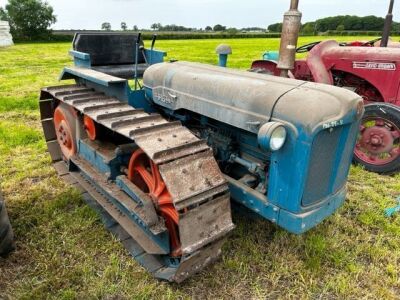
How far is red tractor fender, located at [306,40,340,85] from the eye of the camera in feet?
15.9

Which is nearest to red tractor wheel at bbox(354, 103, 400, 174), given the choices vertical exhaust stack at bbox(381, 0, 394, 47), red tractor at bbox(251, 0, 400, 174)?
red tractor at bbox(251, 0, 400, 174)

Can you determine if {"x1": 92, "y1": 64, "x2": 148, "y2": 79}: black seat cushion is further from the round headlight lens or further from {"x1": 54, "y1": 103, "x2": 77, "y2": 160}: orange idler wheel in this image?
the round headlight lens

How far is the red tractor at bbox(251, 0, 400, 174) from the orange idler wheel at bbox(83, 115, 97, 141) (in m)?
1.92

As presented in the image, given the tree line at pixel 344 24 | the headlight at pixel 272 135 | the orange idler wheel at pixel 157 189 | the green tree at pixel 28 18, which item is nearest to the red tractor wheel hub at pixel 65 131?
the orange idler wheel at pixel 157 189

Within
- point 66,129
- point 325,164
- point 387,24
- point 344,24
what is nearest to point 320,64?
point 387,24

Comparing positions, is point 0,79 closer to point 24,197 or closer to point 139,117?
point 24,197

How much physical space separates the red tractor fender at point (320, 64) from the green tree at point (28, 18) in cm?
3932

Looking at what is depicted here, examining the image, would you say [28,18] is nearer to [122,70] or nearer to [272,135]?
[122,70]

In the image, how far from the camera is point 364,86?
496cm

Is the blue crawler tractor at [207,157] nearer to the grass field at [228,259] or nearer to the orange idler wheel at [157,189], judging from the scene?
the orange idler wheel at [157,189]

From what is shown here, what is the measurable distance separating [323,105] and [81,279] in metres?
1.91

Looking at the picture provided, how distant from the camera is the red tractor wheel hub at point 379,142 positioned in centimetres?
420

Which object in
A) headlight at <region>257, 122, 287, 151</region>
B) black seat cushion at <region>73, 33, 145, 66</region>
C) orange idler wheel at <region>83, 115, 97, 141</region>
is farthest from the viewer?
black seat cushion at <region>73, 33, 145, 66</region>

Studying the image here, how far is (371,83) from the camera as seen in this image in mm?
4703
